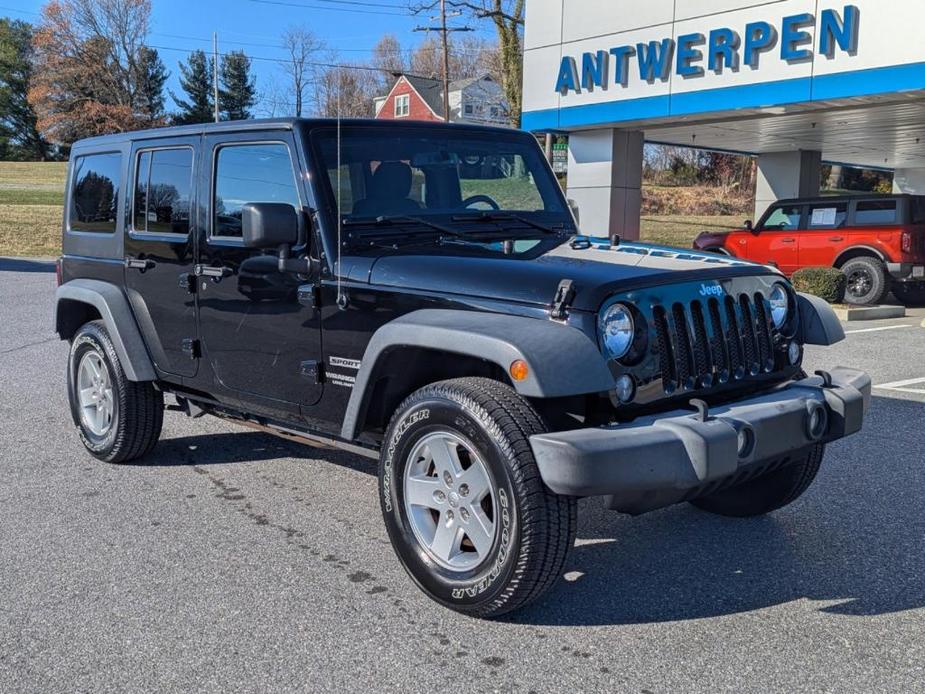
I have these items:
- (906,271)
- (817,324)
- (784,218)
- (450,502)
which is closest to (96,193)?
(450,502)

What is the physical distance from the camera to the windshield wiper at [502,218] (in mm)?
4676

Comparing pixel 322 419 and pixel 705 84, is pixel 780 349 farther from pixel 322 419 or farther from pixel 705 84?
pixel 705 84

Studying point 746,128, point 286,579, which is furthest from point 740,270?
point 746,128

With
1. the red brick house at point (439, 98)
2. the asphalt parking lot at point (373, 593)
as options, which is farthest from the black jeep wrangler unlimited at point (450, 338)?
the red brick house at point (439, 98)

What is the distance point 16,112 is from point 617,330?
255 feet

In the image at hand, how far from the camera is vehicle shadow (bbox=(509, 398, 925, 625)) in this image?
380cm

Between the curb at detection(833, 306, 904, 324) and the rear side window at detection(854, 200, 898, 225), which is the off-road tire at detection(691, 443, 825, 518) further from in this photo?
the rear side window at detection(854, 200, 898, 225)

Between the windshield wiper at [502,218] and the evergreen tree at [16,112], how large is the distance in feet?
246

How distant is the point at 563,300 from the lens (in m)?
3.48

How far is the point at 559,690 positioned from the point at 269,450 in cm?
340

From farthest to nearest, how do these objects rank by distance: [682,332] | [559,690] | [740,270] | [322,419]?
[322,419]
[740,270]
[682,332]
[559,690]

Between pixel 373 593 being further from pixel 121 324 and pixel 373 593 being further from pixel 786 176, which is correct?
pixel 786 176

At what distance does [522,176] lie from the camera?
16.9 ft

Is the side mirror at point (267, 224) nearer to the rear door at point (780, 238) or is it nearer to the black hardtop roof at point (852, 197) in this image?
the black hardtop roof at point (852, 197)
